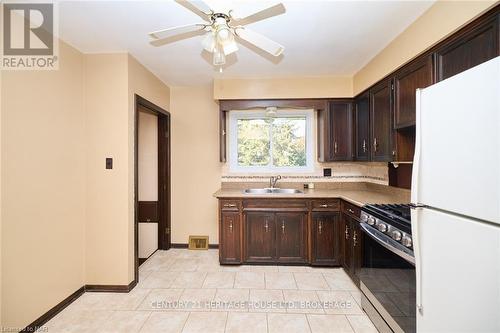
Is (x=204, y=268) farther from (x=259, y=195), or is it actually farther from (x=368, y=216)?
(x=368, y=216)

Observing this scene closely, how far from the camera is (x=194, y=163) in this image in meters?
3.81

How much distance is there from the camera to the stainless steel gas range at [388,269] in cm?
148

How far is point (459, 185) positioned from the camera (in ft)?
3.33

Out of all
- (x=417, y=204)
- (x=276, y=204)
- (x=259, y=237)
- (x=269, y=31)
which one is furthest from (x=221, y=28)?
(x=259, y=237)

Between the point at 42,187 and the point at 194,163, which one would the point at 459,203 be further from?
the point at 194,163

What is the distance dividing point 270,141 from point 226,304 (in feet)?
7.47

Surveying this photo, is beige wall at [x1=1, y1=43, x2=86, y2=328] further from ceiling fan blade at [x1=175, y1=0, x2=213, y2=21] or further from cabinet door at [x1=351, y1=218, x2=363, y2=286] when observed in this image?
cabinet door at [x1=351, y1=218, x2=363, y2=286]

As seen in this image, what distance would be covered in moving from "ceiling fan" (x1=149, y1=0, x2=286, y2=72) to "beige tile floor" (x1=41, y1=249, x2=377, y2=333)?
2051 millimetres

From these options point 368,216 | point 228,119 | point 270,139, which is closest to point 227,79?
point 228,119

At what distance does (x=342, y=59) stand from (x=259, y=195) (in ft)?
A: 5.94

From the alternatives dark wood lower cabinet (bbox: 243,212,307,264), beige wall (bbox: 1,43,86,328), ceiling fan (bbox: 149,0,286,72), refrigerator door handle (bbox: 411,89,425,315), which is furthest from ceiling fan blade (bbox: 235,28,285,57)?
dark wood lower cabinet (bbox: 243,212,307,264)

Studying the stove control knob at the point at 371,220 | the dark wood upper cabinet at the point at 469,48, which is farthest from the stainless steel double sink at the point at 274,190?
the dark wood upper cabinet at the point at 469,48

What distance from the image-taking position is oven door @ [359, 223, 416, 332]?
1480mm

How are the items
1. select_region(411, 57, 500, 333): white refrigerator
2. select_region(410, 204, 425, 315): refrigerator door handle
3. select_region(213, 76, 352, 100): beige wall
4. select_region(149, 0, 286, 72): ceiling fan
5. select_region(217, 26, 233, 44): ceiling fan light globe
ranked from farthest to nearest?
select_region(213, 76, 352, 100): beige wall
select_region(217, 26, 233, 44): ceiling fan light globe
select_region(149, 0, 286, 72): ceiling fan
select_region(410, 204, 425, 315): refrigerator door handle
select_region(411, 57, 500, 333): white refrigerator
